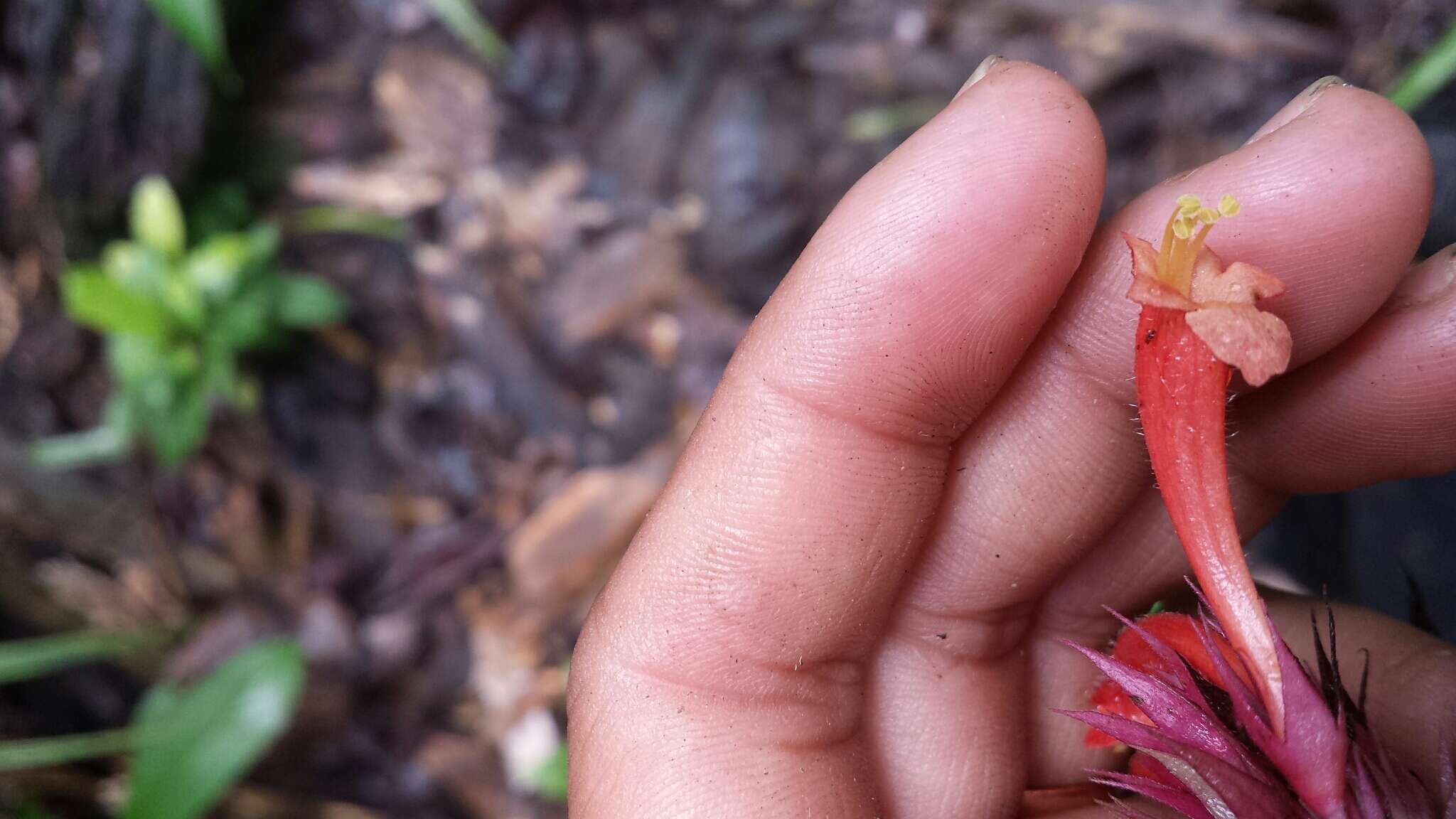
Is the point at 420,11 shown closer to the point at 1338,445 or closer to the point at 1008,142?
the point at 1008,142

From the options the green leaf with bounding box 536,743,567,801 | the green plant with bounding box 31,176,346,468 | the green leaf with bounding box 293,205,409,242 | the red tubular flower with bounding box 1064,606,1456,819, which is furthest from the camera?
the green leaf with bounding box 293,205,409,242

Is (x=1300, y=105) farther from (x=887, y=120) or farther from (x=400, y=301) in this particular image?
(x=400, y=301)

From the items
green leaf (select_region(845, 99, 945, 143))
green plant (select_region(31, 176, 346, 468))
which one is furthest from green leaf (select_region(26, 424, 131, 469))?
green leaf (select_region(845, 99, 945, 143))

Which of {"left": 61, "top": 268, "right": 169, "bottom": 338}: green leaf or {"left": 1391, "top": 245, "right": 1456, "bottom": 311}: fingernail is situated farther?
{"left": 61, "top": 268, "right": 169, "bottom": 338}: green leaf

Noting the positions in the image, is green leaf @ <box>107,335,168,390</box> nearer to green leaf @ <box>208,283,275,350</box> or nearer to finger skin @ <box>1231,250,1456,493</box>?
green leaf @ <box>208,283,275,350</box>

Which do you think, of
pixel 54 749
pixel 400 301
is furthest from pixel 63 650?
pixel 400 301

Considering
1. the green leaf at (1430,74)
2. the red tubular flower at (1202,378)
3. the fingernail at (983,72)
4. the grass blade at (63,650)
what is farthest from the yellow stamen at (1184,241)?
the grass blade at (63,650)
